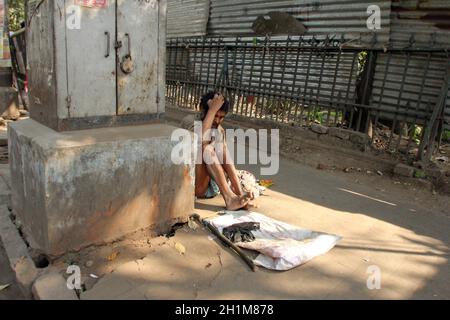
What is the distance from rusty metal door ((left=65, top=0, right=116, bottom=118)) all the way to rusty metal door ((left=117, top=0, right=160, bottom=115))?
8 cm

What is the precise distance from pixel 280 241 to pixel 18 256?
2.03 metres

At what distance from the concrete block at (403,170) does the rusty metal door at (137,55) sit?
12.0 feet

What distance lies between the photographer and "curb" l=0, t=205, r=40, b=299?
Answer: 2543 millimetres

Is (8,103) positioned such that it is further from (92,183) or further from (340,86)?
(340,86)

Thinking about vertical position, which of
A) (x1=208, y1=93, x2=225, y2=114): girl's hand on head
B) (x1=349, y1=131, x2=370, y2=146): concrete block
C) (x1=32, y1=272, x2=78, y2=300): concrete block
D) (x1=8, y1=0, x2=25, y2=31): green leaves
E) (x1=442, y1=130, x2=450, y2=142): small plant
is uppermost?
(x1=8, y1=0, x2=25, y2=31): green leaves

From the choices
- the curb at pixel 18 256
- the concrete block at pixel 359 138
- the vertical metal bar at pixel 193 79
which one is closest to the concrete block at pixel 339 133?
the concrete block at pixel 359 138

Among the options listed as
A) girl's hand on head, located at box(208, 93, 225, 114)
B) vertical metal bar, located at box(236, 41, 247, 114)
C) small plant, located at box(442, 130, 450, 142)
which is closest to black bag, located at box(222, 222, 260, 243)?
girl's hand on head, located at box(208, 93, 225, 114)

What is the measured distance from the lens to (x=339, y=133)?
6.11 meters

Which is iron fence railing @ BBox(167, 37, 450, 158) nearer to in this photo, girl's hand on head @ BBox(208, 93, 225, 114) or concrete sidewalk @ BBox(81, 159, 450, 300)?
concrete sidewalk @ BBox(81, 159, 450, 300)

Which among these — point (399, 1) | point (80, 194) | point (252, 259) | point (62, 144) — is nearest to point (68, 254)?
point (80, 194)

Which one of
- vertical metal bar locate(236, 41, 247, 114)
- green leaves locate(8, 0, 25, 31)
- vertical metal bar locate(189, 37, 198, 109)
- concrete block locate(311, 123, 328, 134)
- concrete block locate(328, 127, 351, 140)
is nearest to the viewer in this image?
concrete block locate(328, 127, 351, 140)

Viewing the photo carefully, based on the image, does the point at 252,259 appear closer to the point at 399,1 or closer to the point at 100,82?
the point at 100,82

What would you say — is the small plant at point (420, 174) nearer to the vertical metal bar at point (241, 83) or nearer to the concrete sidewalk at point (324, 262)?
the concrete sidewalk at point (324, 262)

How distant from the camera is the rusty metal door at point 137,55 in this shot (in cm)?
306
